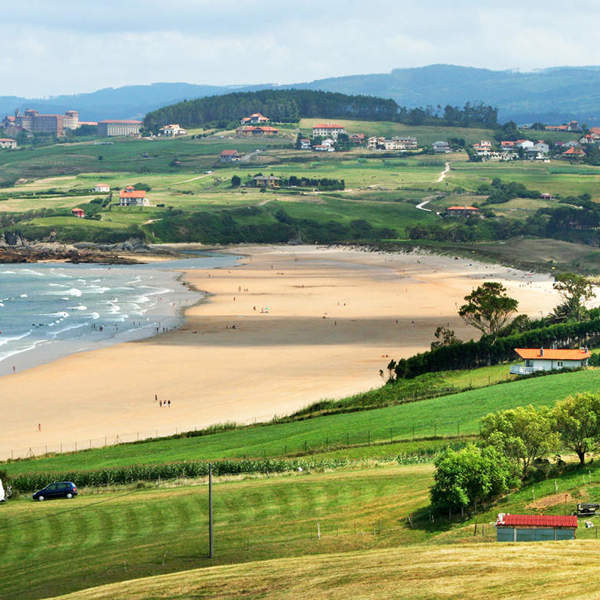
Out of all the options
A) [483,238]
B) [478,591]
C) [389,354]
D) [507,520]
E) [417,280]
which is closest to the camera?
[478,591]

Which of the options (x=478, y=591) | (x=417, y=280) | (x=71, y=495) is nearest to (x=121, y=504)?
(x=71, y=495)

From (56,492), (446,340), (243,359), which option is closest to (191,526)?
(56,492)

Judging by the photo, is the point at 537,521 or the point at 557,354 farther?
the point at 557,354

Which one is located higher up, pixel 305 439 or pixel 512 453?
pixel 512 453

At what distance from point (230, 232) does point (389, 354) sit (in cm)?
11990

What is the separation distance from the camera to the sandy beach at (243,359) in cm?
6000

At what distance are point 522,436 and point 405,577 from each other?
13.2 metres

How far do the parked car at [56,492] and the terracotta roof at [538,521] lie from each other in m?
19.2

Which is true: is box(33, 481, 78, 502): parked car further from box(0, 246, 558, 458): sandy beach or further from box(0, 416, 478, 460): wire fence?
box(0, 246, 558, 458): sandy beach

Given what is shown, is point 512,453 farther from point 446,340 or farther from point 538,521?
point 446,340

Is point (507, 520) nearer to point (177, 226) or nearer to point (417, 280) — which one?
point (417, 280)

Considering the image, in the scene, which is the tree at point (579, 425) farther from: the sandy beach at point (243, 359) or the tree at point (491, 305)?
the tree at point (491, 305)

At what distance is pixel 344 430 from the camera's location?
5069cm

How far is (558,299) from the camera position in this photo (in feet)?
353
